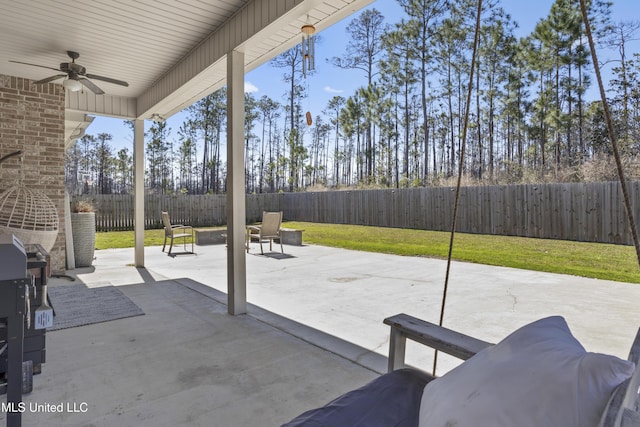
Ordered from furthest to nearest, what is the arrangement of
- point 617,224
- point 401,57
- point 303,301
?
point 401,57 → point 617,224 → point 303,301

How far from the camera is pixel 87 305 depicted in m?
3.70

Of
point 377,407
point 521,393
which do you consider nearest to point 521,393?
point 521,393

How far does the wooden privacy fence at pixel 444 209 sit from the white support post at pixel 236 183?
26.7 feet

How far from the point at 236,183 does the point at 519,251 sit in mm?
6212

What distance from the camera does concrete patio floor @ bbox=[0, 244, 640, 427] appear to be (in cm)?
193

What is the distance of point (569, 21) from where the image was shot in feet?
43.7

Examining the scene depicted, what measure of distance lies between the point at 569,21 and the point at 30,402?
17255 mm

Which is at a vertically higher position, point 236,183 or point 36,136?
point 36,136

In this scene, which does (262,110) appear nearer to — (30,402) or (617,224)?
(617,224)

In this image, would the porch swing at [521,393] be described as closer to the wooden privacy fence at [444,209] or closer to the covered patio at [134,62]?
the covered patio at [134,62]

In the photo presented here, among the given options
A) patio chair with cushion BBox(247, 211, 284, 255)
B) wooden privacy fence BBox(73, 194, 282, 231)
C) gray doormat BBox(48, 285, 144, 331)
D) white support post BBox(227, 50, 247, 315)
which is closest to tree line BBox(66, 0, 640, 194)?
wooden privacy fence BBox(73, 194, 282, 231)

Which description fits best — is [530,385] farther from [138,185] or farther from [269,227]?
[269,227]

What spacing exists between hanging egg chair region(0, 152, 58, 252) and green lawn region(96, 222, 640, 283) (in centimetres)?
439

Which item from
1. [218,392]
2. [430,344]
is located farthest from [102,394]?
[430,344]
